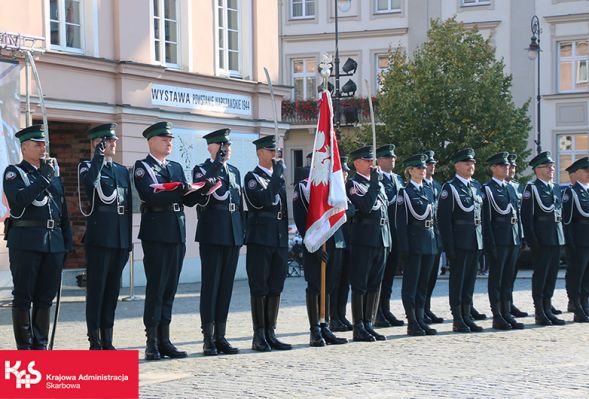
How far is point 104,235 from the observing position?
10125mm

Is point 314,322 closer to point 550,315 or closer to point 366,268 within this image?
point 366,268

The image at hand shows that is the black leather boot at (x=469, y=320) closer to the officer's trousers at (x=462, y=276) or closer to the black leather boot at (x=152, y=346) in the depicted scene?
the officer's trousers at (x=462, y=276)

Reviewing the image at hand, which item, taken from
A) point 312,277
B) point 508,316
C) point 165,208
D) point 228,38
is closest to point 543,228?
point 508,316

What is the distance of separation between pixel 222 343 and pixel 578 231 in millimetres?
5572

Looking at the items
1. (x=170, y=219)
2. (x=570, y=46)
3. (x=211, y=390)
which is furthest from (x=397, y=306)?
(x=570, y=46)

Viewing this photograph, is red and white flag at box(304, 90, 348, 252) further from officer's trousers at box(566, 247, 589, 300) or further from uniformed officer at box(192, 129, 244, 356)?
officer's trousers at box(566, 247, 589, 300)

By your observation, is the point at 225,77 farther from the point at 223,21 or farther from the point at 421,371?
the point at 421,371

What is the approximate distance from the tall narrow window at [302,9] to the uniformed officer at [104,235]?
36.2m

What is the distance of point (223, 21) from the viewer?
79.2 feet

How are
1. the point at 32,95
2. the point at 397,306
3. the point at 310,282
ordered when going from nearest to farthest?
the point at 310,282, the point at 397,306, the point at 32,95

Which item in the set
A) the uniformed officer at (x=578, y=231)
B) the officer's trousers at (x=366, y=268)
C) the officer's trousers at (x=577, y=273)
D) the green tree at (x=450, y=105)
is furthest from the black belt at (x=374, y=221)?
the green tree at (x=450, y=105)

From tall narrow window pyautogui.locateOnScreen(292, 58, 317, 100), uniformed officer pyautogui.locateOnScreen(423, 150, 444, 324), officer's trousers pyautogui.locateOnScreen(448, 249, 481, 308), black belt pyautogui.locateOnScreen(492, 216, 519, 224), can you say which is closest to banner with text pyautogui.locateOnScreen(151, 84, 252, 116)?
uniformed officer pyautogui.locateOnScreen(423, 150, 444, 324)

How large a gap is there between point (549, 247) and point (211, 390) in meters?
6.63

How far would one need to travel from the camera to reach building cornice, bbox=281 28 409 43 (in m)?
44.2
